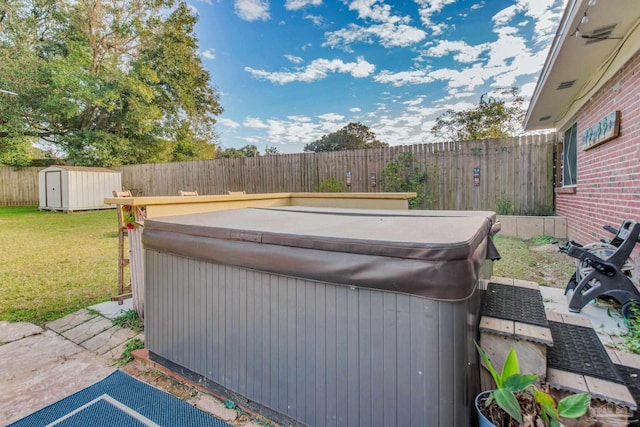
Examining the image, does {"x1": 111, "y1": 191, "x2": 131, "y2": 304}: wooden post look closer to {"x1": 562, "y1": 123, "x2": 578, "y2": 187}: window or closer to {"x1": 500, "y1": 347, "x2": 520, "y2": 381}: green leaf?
{"x1": 500, "y1": 347, "x2": 520, "y2": 381}: green leaf

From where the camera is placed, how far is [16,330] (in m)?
2.46

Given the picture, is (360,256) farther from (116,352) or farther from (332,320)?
(116,352)

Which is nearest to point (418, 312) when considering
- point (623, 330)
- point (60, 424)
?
point (60, 424)

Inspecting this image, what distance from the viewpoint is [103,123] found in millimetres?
14078

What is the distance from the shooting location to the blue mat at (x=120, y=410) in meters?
1.51

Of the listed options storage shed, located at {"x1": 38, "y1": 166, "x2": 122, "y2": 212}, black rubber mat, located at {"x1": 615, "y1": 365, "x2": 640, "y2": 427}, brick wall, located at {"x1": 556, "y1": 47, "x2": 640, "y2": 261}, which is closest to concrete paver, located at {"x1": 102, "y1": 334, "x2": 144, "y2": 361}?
black rubber mat, located at {"x1": 615, "y1": 365, "x2": 640, "y2": 427}

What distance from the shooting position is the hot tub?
1.05 m

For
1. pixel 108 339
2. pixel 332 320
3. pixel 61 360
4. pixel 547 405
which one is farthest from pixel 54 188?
pixel 547 405

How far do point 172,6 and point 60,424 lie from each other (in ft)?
55.2

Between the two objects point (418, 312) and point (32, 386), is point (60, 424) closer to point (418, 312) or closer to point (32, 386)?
point (32, 386)

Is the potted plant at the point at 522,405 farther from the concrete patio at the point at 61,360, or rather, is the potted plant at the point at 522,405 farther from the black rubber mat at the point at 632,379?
the concrete patio at the point at 61,360

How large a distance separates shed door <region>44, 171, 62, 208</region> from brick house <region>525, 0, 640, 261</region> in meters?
13.9

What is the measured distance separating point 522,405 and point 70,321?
3.26 m

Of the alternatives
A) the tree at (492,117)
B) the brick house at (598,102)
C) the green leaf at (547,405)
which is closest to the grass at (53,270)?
the green leaf at (547,405)
